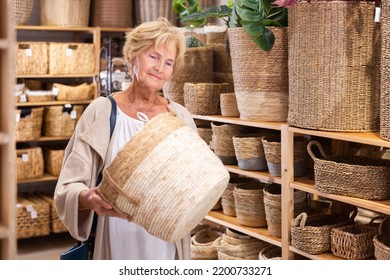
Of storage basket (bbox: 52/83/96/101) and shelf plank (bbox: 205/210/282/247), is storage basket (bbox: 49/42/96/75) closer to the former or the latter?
storage basket (bbox: 52/83/96/101)

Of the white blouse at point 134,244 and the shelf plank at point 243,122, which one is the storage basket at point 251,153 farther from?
the white blouse at point 134,244

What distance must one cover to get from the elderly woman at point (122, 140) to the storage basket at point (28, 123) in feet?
9.00

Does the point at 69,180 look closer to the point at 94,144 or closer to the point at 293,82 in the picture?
the point at 94,144

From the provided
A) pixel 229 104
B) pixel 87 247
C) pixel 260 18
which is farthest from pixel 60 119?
pixel 87 247

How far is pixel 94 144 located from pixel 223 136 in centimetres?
128

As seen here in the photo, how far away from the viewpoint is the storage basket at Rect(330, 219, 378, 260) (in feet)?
7.86

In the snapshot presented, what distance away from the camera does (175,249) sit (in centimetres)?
193

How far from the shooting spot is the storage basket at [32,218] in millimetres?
4477

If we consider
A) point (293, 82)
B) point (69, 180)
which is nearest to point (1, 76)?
point (69, 180)

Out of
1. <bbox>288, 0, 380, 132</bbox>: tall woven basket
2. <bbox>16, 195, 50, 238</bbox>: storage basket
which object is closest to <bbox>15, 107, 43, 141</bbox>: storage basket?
<bbox>16, 195, 50, 238</bbox>: storage basket

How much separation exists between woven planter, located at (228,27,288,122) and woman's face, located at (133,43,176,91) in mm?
853

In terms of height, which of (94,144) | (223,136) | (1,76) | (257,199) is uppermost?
(1,76)

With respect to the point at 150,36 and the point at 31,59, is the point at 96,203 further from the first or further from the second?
the point at 31,59

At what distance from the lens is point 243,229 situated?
290 cm
